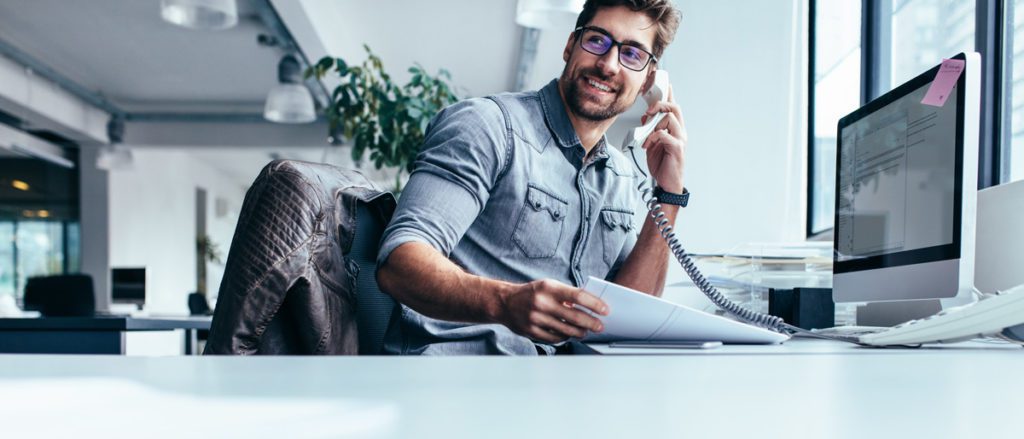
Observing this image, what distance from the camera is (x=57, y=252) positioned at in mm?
10086

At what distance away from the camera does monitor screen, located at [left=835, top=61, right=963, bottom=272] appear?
134 cm

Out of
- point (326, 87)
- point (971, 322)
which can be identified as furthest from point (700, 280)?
point (326, 87)

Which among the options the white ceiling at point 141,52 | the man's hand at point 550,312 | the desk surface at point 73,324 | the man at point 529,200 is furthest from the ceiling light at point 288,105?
the man's hand at point 550,312

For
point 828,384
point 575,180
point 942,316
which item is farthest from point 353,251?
point 828,384

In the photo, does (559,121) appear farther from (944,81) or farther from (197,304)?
(197,304)

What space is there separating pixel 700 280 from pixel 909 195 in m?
0.46

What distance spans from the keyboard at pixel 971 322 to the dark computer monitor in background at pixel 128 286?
20.5 feet

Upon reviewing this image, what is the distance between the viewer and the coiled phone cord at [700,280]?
5.09 ft

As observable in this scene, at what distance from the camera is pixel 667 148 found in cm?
190

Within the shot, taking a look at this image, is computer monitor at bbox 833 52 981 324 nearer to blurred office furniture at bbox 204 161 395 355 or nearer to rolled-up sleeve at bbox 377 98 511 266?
rolled-up sleeve at bbox 377 98 511 266

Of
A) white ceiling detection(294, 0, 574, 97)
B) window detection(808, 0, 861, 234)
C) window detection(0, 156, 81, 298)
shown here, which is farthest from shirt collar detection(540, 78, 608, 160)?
window detection(0, 156, 81, 298)

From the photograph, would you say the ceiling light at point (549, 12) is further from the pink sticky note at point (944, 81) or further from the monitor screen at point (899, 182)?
the pink sticky note at point (944, 81)

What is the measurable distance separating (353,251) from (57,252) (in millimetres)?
10103

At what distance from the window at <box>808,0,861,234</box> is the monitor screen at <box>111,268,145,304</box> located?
4986 millimetres
